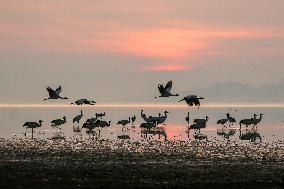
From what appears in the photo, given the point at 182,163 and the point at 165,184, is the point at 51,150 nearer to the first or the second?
the point at 182,163

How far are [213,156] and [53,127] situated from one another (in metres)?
36.4

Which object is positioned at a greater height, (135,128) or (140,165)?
(135,128)

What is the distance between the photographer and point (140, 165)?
27.0 meters

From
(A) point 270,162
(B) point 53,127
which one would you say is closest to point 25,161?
(A) point 270,162

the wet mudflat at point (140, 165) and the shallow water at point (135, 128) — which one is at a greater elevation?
the shallow water at point (135, 128)

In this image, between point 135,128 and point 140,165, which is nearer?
point 140,165

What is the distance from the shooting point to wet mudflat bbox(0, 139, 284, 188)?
21.3 m

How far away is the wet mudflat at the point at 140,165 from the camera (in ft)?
70.0

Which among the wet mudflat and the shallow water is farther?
the shallow water

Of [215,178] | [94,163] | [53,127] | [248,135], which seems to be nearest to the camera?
[215,178]

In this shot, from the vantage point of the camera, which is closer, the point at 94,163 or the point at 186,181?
the point at 186,181

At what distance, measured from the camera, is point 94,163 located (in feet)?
90.7

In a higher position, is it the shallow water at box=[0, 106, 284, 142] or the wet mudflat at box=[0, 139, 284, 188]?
the shallow water at box=[0, 106, 284, 142]

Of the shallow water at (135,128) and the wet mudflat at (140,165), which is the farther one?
the shallow water at (135,128)
